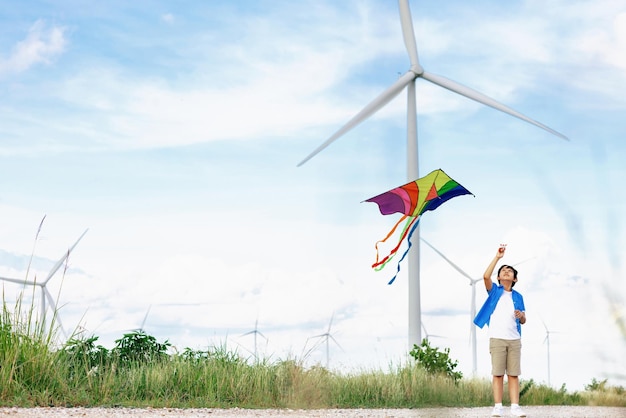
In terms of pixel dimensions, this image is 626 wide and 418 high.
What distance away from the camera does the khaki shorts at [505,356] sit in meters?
10.9

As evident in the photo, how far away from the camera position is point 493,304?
11102mm

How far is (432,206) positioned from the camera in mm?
14555

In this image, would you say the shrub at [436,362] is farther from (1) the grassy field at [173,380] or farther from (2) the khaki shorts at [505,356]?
(2) the khaki shorts at [505,356]

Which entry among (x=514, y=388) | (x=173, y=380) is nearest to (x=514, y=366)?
(x=514, y=388)

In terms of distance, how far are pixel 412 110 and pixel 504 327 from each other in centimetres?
1009

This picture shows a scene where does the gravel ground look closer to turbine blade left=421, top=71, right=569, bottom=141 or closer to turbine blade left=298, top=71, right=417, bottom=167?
turbine blade left=298, top=71, right=417, bottom=167

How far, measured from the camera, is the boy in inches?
431

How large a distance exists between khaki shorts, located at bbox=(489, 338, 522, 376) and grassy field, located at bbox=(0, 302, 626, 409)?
109 centimetres

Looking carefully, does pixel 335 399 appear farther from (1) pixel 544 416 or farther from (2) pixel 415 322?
(2) pixel 415 322

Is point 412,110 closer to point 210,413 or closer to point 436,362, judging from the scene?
point 436,362

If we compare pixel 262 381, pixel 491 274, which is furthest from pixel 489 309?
pixel 262 381

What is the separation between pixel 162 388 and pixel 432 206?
651 cm

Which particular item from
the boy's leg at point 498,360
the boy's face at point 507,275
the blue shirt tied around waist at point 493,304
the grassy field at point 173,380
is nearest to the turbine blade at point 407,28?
the grassy field at point 173,380

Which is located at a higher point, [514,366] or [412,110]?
[412,110]
